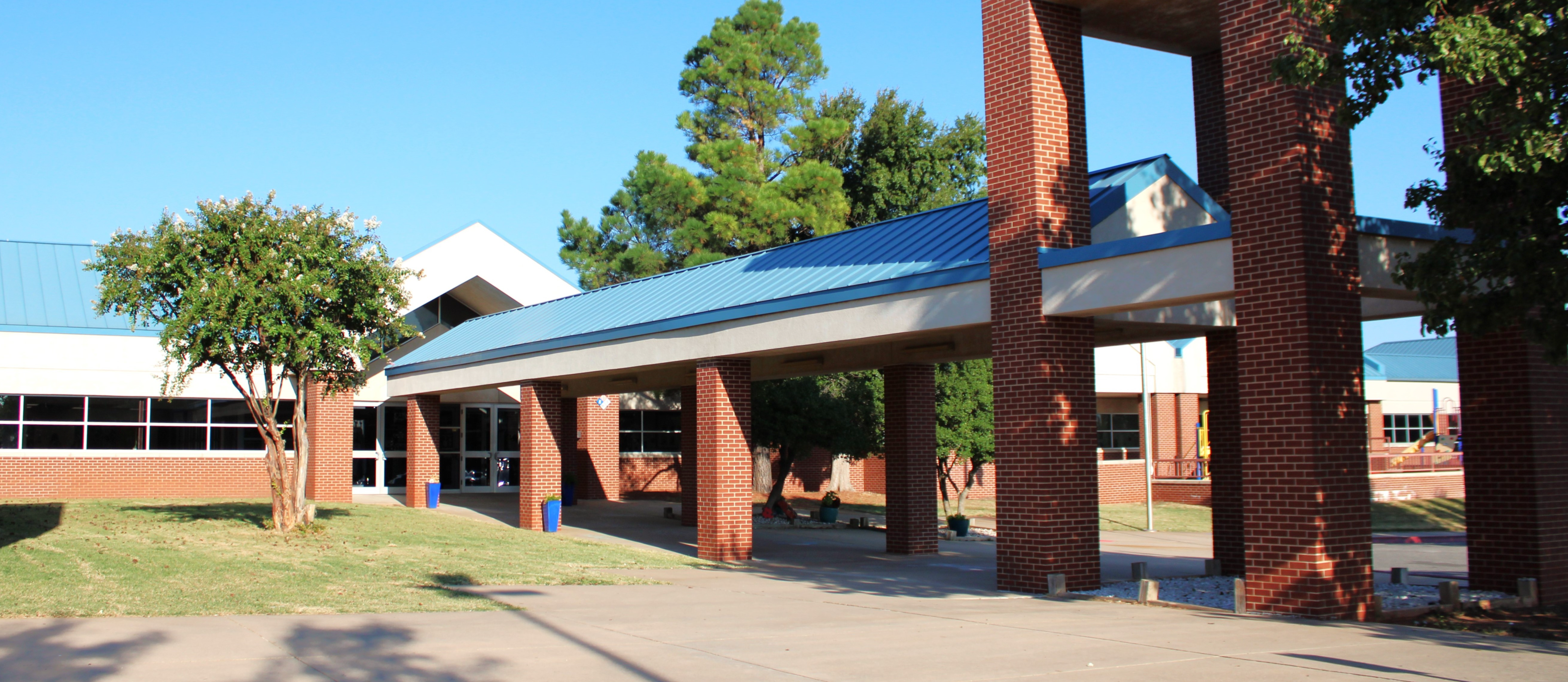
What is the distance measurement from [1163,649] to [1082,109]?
747cm

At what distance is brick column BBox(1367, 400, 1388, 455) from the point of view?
5128 centimetres

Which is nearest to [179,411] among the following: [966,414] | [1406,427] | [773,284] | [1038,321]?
[773,284]

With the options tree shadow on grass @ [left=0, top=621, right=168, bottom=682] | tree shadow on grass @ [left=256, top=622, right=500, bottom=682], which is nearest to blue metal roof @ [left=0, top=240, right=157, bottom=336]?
tree shadow on grass @ [left=0, top=621, right=168, bottom=682]

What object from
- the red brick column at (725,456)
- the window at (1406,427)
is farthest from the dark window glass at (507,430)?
the window at (1406,427)

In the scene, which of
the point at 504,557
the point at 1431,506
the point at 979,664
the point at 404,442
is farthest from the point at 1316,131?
the point at 1431,506

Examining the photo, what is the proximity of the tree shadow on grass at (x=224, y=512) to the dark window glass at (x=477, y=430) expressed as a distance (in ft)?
27.5

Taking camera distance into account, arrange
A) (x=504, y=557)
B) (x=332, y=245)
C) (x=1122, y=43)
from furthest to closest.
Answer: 1. (x=332, y=245)
2. (x=504, y=557)
3. (x=1122, y=43)

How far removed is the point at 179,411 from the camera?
32.9m

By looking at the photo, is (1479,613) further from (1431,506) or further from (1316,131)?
(1431,506)

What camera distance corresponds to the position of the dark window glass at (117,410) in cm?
3170

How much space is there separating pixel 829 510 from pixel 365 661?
2289cm

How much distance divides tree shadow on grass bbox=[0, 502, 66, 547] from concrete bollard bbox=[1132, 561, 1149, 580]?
16.4 meters

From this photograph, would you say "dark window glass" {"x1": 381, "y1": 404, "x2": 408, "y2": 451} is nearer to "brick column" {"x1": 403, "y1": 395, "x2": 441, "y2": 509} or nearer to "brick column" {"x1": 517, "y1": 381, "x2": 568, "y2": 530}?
"brick column" {"x1": 403, "y1": 395, "x2": 441, "y2": 509}

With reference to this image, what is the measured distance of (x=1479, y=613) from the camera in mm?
12570
